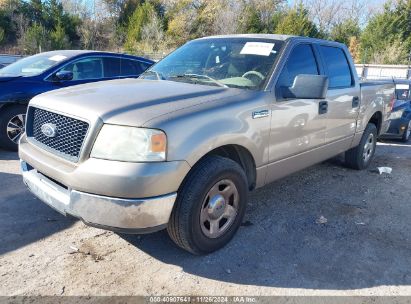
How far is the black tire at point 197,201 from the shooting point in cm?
283

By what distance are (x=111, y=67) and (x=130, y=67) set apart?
0.43 metres

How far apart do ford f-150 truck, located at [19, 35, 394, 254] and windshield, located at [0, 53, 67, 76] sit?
115 inches

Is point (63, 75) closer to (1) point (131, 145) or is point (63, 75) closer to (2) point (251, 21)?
(1) point (131, 145)

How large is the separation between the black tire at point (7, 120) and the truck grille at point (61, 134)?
9.85ft

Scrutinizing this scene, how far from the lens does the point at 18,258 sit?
309 centimetres

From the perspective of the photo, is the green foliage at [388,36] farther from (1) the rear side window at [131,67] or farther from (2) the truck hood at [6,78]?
(2) the truck hood at [6,78]

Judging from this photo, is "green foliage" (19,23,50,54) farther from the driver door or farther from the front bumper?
the front bumper

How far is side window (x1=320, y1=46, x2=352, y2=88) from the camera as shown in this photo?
15.0 feet

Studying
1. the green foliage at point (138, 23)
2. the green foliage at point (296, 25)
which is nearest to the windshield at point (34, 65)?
Answer: the green foliage at point (138, 23)

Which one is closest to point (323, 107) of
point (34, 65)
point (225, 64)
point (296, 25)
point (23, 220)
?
point (225, 64)

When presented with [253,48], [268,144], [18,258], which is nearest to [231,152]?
[268,144]

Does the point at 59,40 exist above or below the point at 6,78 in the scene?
above

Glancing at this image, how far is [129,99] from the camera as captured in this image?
2.97 meters

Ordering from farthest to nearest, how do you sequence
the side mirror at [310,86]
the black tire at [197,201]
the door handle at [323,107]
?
1. the door handle at [323,107]
2. the side mirror at [310,86]
3. the black tire at [197,201]
